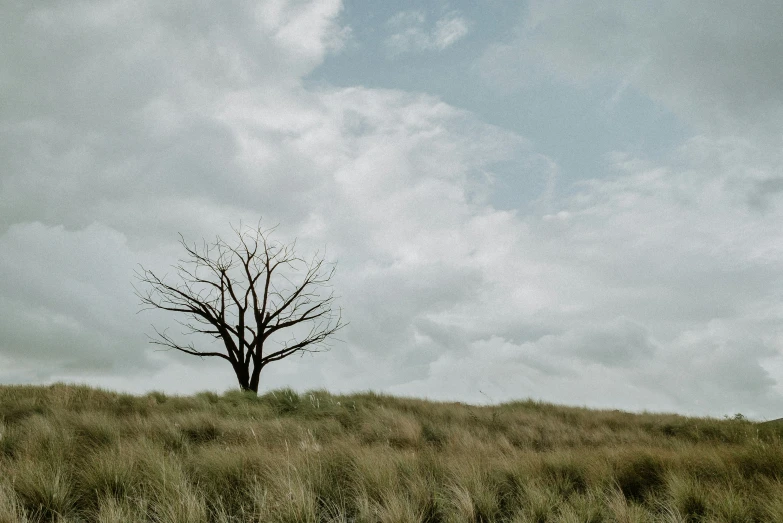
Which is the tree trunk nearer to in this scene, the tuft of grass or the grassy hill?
the grassy hill

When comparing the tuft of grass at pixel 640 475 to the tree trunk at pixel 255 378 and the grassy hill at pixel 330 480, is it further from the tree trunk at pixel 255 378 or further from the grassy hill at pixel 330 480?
the tree trunk at pixel 255 378

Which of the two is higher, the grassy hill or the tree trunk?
the tree trunk

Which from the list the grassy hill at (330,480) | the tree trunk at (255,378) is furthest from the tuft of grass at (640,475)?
the tree trunk at (255,378)

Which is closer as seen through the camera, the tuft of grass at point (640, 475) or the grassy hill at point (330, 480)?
the grassy hill at point (330, 480)

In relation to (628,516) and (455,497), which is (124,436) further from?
(628,516)

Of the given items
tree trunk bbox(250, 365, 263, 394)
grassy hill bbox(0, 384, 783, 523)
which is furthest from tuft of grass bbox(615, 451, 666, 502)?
tree trunk bbox(250, 365, 263, 394)

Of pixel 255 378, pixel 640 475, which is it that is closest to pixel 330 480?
pixel 640 475

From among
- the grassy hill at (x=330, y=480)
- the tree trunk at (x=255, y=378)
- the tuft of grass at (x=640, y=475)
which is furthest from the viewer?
the tree trunk at (x=255, y=378)

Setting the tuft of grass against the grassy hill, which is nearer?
the grassy hill

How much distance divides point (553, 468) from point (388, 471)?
2410mm

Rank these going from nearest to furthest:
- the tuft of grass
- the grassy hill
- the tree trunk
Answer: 1. the grassy hill
2. the tuft of grass
3. the tree trunk

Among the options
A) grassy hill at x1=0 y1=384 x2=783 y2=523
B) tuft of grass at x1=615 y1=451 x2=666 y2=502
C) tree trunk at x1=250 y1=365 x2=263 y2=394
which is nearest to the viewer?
grassy hill at x1=0 y1=384 x2=783 y2=523

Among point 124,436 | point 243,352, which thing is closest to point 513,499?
point 124,436

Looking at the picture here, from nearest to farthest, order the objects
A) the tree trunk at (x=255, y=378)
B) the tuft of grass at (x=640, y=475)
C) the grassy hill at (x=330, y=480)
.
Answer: the grassy hill at (x=330, y=480)
the tuft of grass at (x=640, y=475)
the tree trunk at (x=255, y=378)
